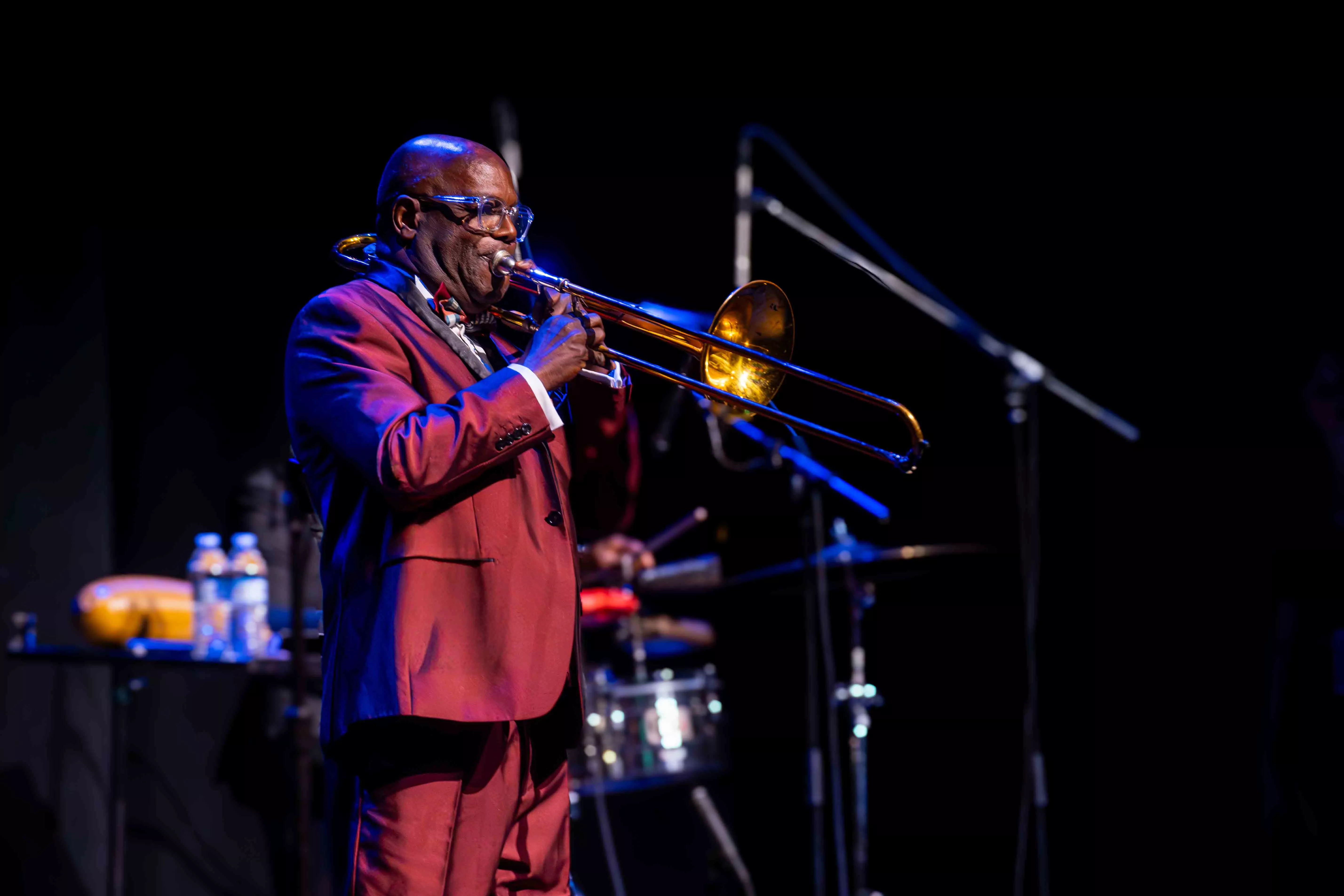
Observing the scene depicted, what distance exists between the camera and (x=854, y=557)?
3598mm

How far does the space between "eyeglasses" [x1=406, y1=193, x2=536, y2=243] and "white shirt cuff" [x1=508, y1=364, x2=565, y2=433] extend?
0.29 metres

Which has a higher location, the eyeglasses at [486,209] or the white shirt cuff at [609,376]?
the eyeglasses at [486,209]

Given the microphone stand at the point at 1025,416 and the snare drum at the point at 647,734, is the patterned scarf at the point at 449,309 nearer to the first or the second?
the microphone stand at the point at 1025,416

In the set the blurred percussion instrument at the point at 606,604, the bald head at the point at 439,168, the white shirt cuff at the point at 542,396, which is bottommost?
the blurred percussion instrument at the point at 606,604

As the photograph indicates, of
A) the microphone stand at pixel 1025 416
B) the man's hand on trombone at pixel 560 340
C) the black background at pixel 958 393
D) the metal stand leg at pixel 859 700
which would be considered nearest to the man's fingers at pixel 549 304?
the man's hand on trombone at pixel 560 340

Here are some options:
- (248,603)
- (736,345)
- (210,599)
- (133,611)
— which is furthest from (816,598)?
(133,611)

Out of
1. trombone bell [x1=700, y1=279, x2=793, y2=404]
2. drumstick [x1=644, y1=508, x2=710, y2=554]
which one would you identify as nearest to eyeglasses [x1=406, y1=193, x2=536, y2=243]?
trombone bell [x1=700, y1=279, x2=793, y2=404]

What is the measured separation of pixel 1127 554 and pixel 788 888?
1.78 m

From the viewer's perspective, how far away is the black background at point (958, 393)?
440 centimetres

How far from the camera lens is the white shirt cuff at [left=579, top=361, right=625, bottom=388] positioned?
6.43 feet

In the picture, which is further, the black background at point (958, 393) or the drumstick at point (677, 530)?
the black background at point (958, 393)

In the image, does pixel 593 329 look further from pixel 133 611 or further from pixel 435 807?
pixel 133 611

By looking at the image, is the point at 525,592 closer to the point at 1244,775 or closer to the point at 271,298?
the point at 271,298

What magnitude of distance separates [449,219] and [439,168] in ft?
0.29
